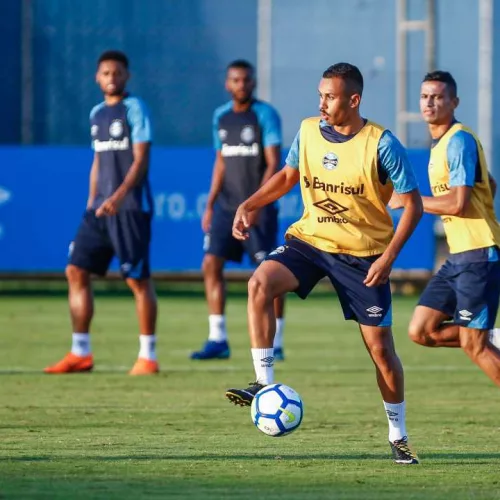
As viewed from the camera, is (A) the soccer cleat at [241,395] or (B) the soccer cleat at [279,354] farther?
(B) the soccer cleat at [279,354]

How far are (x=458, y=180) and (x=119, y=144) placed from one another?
4.29 metres

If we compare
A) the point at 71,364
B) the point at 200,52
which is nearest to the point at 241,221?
the point at 71,364

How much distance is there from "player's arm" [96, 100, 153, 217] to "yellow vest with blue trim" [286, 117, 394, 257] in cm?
418

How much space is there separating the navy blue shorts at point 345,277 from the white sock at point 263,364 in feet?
1.23

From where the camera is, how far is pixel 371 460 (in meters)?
8.03

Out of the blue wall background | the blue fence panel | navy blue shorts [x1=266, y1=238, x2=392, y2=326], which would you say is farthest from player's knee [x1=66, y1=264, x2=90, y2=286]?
the blue wall background

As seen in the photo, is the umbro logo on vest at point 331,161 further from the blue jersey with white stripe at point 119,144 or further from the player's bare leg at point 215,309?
the player's bare leg at point 215,309

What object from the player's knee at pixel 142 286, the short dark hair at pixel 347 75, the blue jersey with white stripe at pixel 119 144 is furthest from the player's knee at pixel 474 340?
the blue jersey with white stripe at pixel 119 144

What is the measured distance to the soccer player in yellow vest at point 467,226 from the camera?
920cm

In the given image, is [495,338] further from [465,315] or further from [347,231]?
[347,231]

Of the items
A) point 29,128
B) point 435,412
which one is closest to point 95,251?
point 435,412

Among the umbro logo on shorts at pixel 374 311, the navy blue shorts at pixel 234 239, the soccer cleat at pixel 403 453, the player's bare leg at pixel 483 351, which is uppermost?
the umbro logo on shorts at pixel 374 311

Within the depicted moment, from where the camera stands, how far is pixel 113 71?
1249 centimetres

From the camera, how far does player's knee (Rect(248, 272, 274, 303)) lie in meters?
8.17
